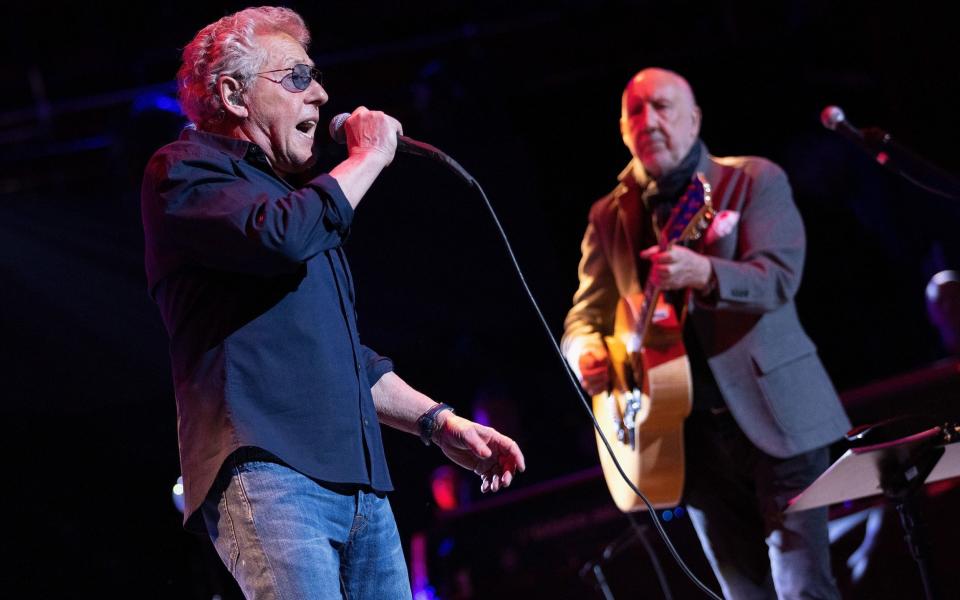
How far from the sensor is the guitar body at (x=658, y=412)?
3.47m

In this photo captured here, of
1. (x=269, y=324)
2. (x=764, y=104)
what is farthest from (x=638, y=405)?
(x=764, y=104)

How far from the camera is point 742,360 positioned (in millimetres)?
3441

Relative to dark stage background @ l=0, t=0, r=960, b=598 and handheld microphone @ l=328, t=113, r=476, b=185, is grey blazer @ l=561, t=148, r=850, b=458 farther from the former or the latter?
dark stage background @ l=0, t=0, r=960, b=598

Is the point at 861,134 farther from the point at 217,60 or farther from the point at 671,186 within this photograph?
the point at 217,60

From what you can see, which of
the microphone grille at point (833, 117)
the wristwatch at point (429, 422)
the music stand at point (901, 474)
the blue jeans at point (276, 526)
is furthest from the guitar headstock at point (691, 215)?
the blue jeans at point (276, 526)

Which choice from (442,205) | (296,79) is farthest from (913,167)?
(442,205)

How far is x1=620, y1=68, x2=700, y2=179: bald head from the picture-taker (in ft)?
12.5

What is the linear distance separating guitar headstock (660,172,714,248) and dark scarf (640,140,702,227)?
2.7 inches

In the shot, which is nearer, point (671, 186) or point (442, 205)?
point (671, 186)

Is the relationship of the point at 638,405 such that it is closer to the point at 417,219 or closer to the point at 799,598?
the point at 799,598

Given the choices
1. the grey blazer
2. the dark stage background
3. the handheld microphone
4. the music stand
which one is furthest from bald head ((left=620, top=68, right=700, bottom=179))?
the dark stage background

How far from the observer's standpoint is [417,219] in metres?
7.00

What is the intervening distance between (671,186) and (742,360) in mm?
744

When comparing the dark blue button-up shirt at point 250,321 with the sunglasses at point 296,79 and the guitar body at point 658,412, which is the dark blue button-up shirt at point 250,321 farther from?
the guitar body at point 658,412
